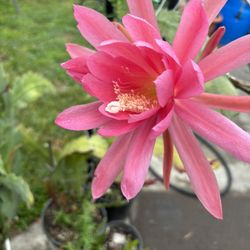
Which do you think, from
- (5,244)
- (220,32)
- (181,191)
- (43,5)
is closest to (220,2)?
(220,32)

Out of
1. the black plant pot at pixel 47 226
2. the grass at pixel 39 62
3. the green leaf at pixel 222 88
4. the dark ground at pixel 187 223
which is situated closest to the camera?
the green leaf at pixel 222 88

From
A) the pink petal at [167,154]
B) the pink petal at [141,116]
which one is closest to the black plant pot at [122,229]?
the pink petal at [167,154]

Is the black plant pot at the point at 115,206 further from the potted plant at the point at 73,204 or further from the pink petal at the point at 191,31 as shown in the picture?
the pink petal at the point at 191,31

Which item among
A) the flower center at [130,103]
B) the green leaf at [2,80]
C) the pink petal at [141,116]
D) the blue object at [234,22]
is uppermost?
the pink petal at [141,116]

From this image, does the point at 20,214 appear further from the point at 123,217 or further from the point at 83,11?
the point at 83,11

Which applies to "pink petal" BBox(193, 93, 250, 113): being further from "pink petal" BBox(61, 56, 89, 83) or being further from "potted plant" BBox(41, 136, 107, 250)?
"potted plant" BBox(41, 136, 107, 250)

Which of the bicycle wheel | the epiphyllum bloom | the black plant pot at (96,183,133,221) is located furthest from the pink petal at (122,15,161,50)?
the bicycle wheel

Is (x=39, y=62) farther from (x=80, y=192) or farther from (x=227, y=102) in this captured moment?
(x=227, y=102)
